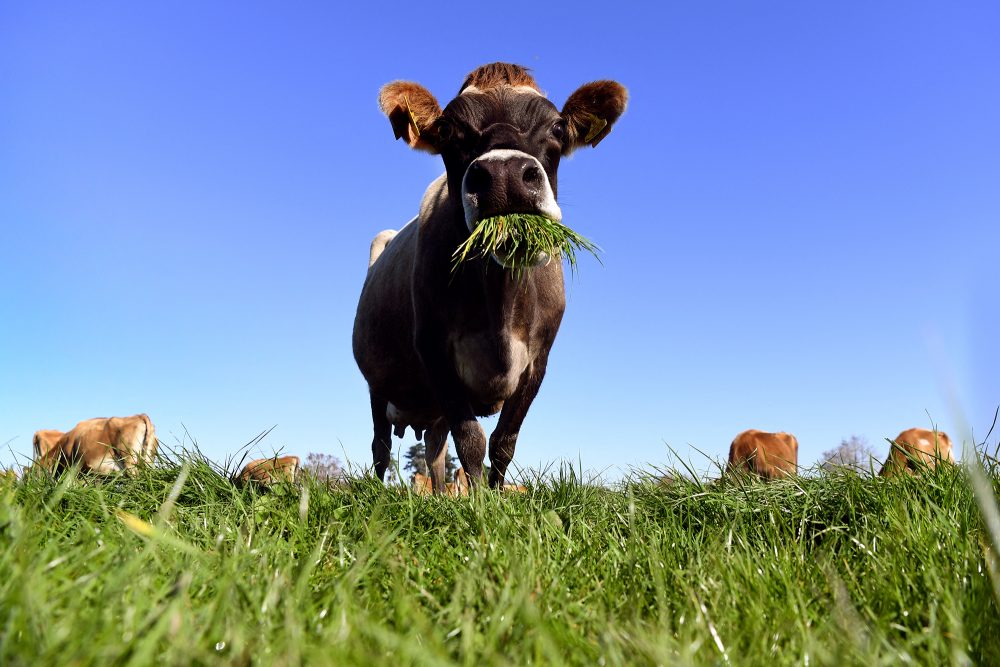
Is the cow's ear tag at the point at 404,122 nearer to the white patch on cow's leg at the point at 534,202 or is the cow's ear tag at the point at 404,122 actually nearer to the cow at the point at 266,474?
the white patch on cow's leg at the point at 534,202

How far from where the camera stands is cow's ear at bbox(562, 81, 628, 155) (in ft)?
20.7

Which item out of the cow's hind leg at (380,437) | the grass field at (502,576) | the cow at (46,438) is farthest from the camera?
the cow at (46,438)

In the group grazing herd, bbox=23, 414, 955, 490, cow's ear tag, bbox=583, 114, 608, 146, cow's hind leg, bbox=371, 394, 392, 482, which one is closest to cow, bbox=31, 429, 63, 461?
grazing herd, bbox=23, 414, 955, 490

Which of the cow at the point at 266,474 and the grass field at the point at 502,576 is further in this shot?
the cow at the point at 266,474

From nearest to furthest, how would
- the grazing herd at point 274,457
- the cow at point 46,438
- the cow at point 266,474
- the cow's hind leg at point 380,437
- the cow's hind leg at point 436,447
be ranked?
the cow at point 266,474 → the grazing herd at point 274,457 → the cow's hind leg at point 380,437 → the cow's hind leg at point 436,447 → the cow at point 46,438

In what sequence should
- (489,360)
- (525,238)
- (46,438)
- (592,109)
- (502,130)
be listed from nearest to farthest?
(525,238) < (502,130) < (489,360) < (592,109) < (46,438)

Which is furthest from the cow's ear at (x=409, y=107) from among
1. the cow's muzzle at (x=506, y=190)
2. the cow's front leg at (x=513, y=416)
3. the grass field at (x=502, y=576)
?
the grass field at (x=502, y=576)

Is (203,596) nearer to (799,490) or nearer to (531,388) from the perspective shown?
(799,490)

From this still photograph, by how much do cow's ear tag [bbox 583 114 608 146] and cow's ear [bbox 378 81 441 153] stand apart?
4.15 ft

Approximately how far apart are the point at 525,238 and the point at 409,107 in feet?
5.82

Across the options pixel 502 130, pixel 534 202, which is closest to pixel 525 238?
pixel 534 202

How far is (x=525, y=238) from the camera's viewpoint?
4.97 m

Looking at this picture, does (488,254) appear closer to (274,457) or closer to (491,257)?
(491,257)

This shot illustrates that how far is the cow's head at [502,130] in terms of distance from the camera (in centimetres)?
507
